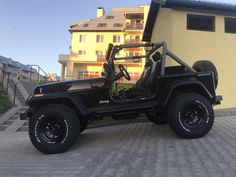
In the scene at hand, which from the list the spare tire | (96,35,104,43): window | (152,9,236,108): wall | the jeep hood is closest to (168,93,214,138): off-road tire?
the spare tire

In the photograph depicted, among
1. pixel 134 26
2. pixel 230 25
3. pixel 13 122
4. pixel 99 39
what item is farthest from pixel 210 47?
pixel 99 39

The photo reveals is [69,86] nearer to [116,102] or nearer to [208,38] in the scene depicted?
[116,102]

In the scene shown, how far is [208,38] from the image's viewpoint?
1405 centimetres

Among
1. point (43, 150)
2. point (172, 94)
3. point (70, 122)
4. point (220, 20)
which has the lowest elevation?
point (43, 150)

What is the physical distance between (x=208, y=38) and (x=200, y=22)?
0.70 m

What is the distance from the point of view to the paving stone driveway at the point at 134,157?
555 cm

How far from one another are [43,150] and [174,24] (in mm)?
8414

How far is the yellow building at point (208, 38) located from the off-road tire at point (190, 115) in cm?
652

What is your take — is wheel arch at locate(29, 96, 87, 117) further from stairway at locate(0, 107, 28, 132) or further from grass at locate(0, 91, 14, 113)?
grass at locate(0, 91, 14, 113)

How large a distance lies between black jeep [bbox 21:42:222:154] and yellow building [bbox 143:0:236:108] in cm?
612

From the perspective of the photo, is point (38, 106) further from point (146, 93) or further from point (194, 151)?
point (194, 151)

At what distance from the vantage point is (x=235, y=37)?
1426 cm

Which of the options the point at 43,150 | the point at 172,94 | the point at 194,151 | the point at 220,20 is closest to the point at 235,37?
the point at 220,20

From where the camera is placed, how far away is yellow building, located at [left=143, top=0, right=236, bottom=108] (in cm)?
1390
